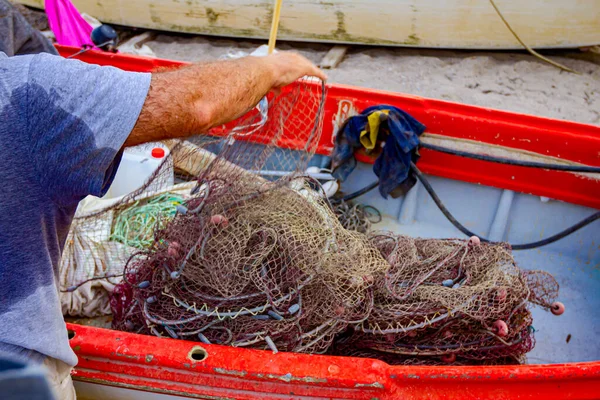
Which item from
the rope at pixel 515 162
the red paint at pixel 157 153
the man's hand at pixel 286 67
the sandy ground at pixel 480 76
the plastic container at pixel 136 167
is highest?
the man's hand at pixel 286 67

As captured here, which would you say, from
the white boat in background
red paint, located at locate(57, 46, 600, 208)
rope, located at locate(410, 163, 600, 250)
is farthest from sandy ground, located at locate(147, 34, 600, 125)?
rope, located at locate(410, 163, 600, 250)

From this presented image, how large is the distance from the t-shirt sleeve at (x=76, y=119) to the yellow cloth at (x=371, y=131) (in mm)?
2414

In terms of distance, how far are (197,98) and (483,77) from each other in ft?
21.6

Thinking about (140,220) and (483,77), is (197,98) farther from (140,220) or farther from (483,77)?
(483,77)

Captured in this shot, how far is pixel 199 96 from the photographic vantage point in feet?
4.99

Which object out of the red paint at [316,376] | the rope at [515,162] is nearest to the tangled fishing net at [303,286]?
the red paint at [316,376]

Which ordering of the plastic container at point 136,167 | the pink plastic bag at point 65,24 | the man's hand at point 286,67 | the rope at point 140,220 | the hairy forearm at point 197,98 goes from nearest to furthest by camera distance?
the hairy forearm at point 197,98
the man's hand at point 286,67
the rope at point 140,220
the plastic container at point 136,167
the pink plastic bag at point 65,24

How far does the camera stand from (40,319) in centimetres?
154

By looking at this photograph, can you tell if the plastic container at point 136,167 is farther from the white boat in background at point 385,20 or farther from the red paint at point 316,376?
the white boat in background at point 385,20

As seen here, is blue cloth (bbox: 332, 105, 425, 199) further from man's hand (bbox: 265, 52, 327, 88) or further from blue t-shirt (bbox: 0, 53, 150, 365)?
blue t-shirt (bbox: 0, 53, 150, 365)

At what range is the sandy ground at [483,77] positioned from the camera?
667cm

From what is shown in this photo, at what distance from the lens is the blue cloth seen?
3.61 metres

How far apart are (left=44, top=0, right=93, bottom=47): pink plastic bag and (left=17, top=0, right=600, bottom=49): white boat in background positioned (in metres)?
2.72

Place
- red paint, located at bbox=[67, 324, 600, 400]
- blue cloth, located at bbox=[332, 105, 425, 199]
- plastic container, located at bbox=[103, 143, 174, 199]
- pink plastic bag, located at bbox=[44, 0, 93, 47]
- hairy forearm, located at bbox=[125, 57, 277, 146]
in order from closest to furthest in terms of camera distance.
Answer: hairy forearm, located at bbox=[125, 57, 277, 146] < red paint, located at bbox=[67, 324, 600, 400] < plastic container, located at bbox=[103, 143, 174, 199] < blue cloth, located at bbox=[332, 105, 425, 199] < pink plastic bag, located at bbox=[44, 0, 93, 47]
